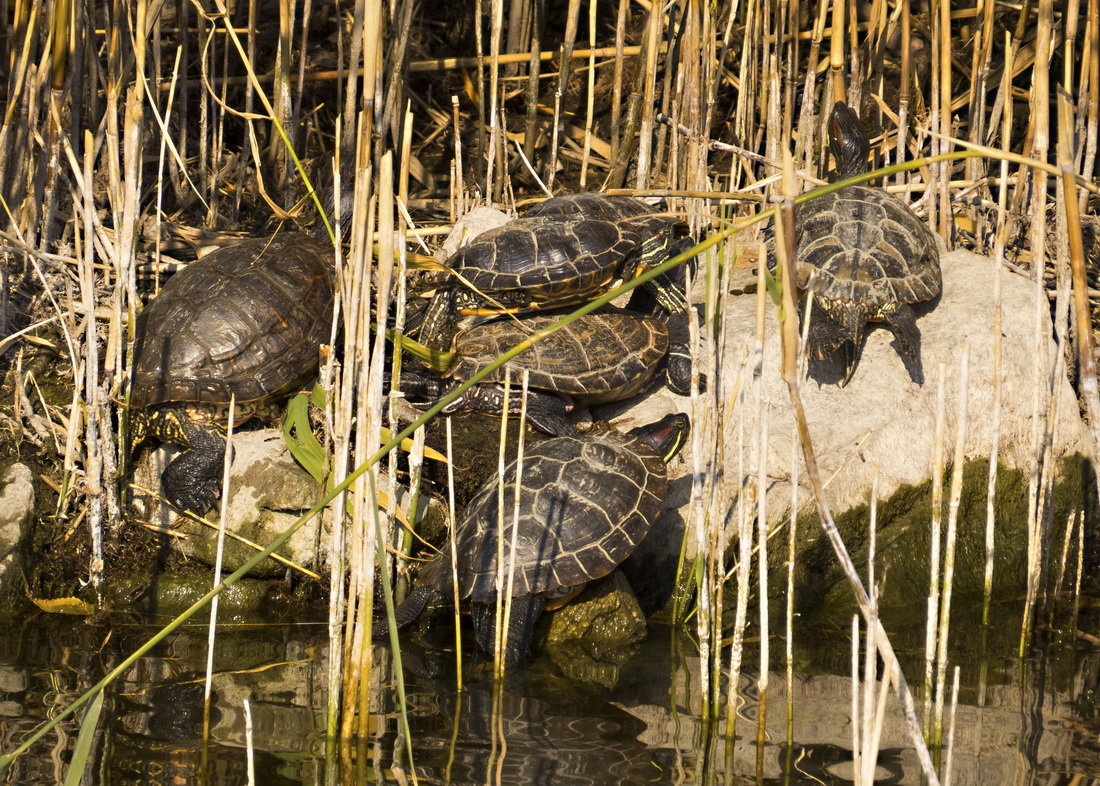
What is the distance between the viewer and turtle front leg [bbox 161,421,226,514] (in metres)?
4.29

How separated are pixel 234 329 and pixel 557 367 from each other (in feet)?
4.56

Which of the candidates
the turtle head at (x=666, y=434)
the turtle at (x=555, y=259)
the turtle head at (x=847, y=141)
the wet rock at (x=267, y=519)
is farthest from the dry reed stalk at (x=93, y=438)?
the turtle head at (x=847, y=141)

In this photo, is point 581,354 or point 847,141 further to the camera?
point 847,141

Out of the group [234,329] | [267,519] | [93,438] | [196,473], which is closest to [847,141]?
[234,329]

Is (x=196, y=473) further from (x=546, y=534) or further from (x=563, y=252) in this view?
(x=563, y=252)

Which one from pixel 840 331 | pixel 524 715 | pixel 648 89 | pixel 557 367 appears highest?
pixel 648 89

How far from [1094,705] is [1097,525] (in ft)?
5.12

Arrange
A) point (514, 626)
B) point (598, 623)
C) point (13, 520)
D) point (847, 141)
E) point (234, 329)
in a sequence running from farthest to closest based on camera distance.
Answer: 1. point (847, 141)
2. point (234, 329)
3. point (13, 520)
4. point (598, 623)
5. point (514, 626)

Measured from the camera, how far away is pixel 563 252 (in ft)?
15.9

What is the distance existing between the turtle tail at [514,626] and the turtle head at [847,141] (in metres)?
3.24

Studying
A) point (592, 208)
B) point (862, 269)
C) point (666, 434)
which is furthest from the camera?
point (592, 208)

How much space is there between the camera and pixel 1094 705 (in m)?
3.29

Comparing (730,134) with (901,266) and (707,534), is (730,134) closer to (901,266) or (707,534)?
(901,266)

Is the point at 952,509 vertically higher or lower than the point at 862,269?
lower
